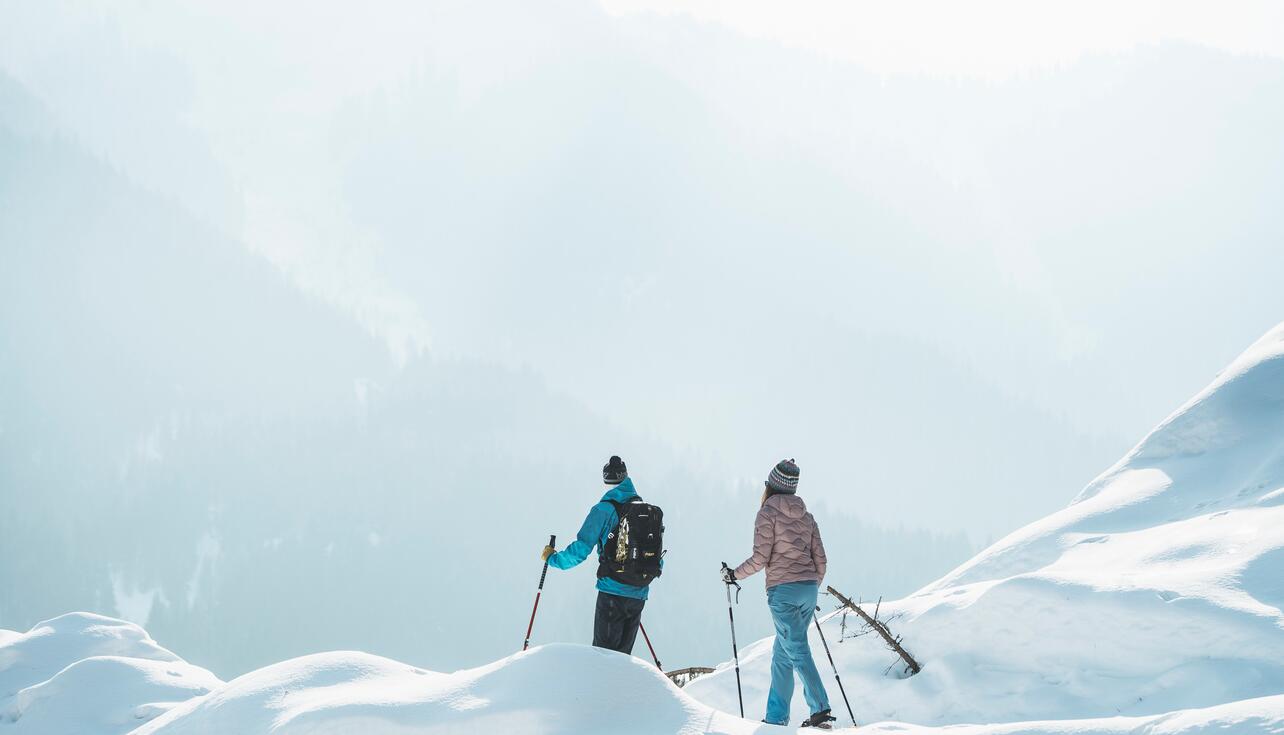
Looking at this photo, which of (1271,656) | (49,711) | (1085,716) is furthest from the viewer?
(49,711)

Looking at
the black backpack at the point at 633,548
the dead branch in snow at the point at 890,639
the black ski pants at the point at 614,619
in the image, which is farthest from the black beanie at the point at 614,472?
the dead branch in snow at the point at 890,639

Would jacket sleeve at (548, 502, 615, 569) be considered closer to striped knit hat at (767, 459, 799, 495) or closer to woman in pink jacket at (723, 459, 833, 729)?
woman in pink jacket at (723, 459, 833, 729)

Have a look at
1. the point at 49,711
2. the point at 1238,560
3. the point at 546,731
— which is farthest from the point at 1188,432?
the point at 49,711

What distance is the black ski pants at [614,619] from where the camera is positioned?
29.2ft

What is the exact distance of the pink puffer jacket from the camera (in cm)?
867

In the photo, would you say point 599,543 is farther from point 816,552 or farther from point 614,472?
point 816,552

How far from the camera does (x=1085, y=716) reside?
9117 mm

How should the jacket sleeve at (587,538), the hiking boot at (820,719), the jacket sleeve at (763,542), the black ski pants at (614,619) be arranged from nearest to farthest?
the hiking boot at (820,719) < the jacket sleeve at (763,542) < the jacket sleeve at (587,538) < the black ski pants at (614,619)

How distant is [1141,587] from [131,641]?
19788 millimetres

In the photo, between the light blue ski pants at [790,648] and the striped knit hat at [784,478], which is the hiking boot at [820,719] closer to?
the light blue ski pants at [790,648]

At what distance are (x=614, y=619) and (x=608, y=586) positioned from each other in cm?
36

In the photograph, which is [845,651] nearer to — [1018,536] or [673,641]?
[1018,536]

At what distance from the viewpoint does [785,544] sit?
8680mm

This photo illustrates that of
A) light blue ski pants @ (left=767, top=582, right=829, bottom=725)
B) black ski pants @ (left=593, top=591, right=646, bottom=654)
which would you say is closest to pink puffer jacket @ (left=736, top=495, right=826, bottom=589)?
light blue ski pants @ (left=767, top=582, right=829, bottom=725)
